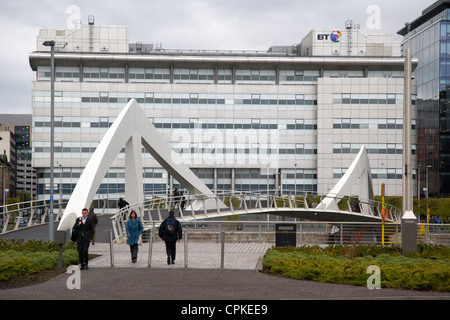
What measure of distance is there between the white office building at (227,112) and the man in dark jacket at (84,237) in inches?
2255

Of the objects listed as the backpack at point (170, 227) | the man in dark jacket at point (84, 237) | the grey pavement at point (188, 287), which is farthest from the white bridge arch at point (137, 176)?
the grey pavement at point (188, 287)

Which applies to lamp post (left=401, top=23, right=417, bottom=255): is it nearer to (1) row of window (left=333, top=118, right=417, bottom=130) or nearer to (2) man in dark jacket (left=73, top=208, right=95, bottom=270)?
(2) man in dark jacket (left=73, top=208, right=95, bottom=270)

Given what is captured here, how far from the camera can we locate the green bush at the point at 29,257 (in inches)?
508

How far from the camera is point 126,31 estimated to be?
76.0m

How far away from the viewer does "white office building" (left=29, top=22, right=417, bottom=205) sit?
236 ft

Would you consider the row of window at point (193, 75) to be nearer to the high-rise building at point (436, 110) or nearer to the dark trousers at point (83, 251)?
the high-rise building at point (436, 110)

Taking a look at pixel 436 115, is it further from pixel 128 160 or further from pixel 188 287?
pixel 188 287

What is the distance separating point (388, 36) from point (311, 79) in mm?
13279

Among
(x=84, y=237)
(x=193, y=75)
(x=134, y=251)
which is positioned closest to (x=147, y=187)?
(x=193, y=75)

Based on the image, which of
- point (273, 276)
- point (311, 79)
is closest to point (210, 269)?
point (273, 276)

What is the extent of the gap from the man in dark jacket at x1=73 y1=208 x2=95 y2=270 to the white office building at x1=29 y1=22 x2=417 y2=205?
2255 inches

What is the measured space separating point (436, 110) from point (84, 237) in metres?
86.7
